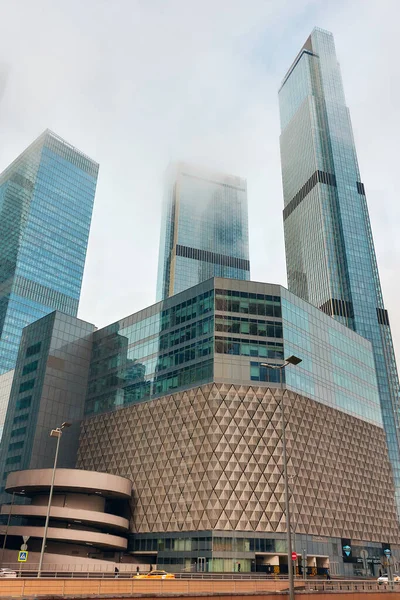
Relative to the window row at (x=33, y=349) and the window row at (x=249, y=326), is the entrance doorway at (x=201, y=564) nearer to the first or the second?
the window row at (x=249, y=326)

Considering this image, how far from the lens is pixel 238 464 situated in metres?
80.2

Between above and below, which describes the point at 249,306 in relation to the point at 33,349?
below

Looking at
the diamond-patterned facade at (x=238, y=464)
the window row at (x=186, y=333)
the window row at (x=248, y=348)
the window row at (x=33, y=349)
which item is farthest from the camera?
the window row at (x=33, y=349)

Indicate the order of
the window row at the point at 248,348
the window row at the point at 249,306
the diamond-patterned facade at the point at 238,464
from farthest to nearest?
the window row at the point at 249,306
the window row at the point at 248,348
the diamond-patterned facade at the point at 238,464

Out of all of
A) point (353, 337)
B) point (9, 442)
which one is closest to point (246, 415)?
point (353, 337)

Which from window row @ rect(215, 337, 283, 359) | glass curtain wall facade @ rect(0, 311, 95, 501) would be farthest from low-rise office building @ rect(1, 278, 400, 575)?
glass curtain wall facade @ rect(0, 311, 95, 501)

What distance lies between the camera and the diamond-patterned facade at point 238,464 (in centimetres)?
7869

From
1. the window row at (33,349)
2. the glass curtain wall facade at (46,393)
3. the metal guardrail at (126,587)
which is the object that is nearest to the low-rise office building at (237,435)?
the glass curtain wall facade at (46,393)

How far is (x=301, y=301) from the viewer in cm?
9888

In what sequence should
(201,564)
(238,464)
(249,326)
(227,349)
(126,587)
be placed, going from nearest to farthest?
1. (126,587)
2. (201,564)
3. (238,464)
4. (227,349)
5. (249,326)

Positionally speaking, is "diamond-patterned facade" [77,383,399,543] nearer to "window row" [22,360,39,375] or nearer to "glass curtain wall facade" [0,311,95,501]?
"glass curtain wall facade" [0,311,95,501]

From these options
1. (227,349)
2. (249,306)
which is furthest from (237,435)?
(249,306)

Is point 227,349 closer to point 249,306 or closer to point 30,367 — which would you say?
point 249,306

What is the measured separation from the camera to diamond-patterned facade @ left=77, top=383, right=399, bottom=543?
258 feet
